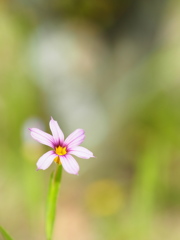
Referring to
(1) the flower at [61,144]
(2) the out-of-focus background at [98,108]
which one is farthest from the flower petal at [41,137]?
(2) the out-of-focus background at [98,108]

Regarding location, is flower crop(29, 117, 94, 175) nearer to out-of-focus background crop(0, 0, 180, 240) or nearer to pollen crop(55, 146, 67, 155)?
pollen crop(55, 146, 67, 155)

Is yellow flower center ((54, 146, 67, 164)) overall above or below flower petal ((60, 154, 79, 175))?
above

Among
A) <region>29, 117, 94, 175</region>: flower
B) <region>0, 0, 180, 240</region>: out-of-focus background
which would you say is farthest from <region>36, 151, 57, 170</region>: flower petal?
<region>0, 0, 180, 240</region>: out-of-focus background

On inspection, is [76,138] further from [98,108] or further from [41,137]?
[98,108]

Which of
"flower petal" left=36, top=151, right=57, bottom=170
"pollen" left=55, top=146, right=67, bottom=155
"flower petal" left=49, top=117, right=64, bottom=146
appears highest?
"flower petal" left=49, top=117, right=64, bottom=146

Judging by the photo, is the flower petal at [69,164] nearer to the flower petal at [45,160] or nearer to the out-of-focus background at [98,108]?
the flower petal at [45,160]

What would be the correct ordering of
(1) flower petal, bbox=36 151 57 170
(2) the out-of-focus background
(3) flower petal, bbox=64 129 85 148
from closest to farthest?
1. (1) flower petal, bbox=36 151 57 170
2. (3) flower petal, bbox=64 129 85 148
3. (2) the out-of-focus background

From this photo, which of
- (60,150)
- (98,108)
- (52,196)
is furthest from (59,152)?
(98,108)

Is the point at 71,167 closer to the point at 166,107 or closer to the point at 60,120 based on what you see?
the point at 166,107
